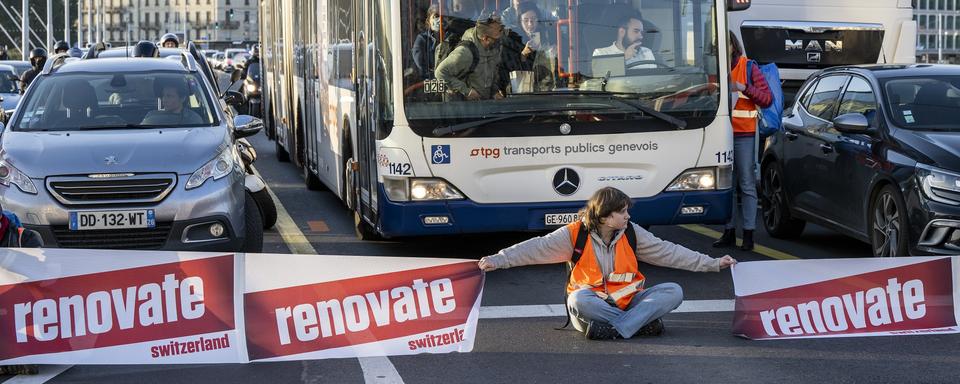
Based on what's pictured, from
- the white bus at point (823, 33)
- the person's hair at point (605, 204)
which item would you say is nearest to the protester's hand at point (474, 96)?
the person's hair at point (605, 204)

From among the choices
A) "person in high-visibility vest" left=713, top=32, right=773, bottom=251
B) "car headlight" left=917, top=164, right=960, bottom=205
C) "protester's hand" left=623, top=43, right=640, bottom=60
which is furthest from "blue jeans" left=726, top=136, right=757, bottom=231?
"car headlight" left=917, top=164, right=960, bottom=205

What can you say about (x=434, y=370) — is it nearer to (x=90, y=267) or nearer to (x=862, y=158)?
(x=90, y=267)

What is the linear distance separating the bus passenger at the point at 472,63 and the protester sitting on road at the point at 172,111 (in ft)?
7.73

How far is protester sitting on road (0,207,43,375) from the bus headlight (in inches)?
186

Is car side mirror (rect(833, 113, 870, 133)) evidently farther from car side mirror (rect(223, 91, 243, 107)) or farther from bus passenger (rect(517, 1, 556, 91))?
car side mirror (rect(223, 91, 243, 107))

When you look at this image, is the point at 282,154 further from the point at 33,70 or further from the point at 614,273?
the point at 614,273

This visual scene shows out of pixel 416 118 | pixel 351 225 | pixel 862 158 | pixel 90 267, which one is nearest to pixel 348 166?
pixel 351 225

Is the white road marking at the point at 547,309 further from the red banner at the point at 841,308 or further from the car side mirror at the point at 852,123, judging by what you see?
the car side mirror at the point at 852,123

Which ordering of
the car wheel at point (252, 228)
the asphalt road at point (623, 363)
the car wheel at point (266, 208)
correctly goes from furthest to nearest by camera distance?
the car wheel at point (266, 208) < the car wheel at point (252, 228) < the asphalt road at point (623, 363)

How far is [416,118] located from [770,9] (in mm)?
8959

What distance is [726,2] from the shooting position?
11.0 metres

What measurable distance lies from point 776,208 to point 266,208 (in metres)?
4.50

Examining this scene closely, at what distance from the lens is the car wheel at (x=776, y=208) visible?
13.0 meters

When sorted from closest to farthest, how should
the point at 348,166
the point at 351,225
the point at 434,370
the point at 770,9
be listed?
the point at 434,370
the point at 348,166
the point at 351,225
the point at 770,9
